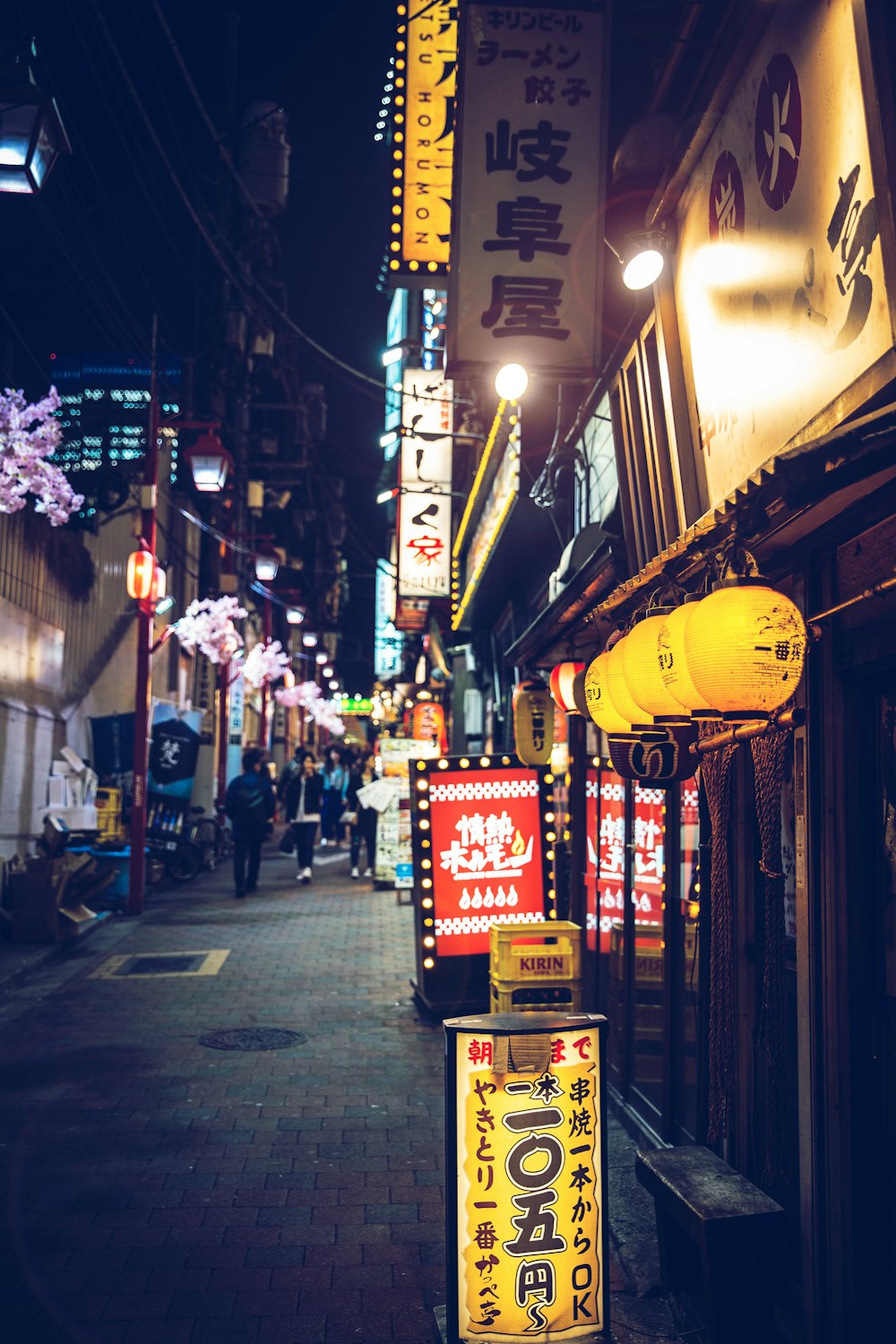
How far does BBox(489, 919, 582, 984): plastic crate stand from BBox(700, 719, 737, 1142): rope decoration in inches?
82.5

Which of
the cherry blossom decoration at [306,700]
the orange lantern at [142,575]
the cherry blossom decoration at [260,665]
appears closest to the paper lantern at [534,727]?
the orange lantern at [142,575]

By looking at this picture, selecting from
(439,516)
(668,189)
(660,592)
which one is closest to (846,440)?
(660,592)

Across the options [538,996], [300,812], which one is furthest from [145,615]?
[538,996]

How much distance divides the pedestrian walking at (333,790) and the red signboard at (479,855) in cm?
1826

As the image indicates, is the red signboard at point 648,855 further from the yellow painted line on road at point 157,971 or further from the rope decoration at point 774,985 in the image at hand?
the yellow painted line on road at point 157,971

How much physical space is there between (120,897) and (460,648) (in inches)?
469

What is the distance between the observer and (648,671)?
193 inches

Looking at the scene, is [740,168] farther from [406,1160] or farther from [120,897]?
[120,897]

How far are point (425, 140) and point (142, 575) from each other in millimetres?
9372

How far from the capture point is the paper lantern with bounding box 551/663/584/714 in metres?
8.38

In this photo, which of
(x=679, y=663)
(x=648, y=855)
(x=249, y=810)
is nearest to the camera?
(x=679, y=663)

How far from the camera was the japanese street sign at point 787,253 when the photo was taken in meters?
3.53

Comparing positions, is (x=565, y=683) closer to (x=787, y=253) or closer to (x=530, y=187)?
(x=530, y=187)

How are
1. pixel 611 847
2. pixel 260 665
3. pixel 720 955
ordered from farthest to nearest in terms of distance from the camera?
pixel 260 665 → pixel 611 847 → pixel 720 955
